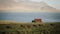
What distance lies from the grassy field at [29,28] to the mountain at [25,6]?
0.94 ft

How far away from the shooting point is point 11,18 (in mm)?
2395

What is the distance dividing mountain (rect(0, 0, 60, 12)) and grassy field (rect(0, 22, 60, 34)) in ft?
0.94

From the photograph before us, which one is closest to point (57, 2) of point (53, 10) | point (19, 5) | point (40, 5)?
point (53, 10)

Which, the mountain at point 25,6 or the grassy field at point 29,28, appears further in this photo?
the mountain at point 25,6

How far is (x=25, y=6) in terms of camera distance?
8.16ft

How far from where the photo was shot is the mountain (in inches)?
95.2

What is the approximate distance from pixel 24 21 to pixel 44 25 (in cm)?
40

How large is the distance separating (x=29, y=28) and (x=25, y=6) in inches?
17.2

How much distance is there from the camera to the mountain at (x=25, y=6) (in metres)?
2.42

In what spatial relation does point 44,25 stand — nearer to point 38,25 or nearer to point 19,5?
point 38,25

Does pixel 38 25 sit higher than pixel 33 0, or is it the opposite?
pixel 33 0

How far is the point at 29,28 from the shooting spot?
7.91 ft

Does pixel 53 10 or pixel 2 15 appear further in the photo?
pixel 53 10

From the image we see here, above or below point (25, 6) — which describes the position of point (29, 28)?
below
